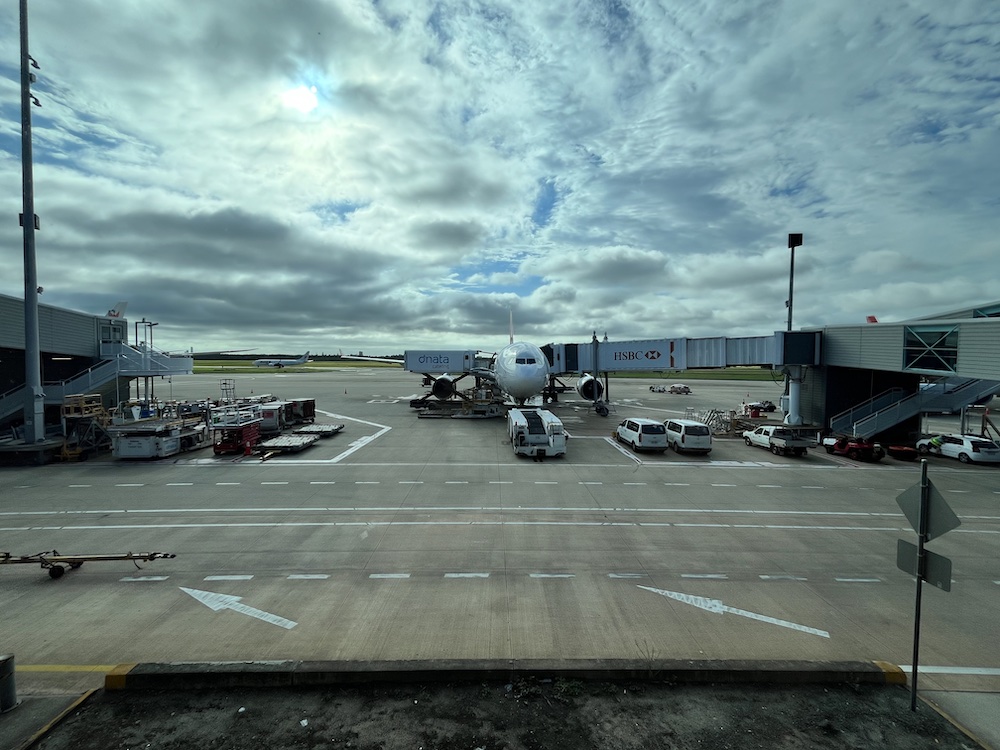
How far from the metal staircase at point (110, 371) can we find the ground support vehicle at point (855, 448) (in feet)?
135

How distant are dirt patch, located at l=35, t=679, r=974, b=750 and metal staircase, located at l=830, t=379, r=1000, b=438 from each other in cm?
2868

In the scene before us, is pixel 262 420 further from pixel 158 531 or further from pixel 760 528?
pixel 760 528

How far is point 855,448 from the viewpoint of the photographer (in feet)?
85.8

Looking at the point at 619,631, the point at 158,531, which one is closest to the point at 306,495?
the point at 158,531

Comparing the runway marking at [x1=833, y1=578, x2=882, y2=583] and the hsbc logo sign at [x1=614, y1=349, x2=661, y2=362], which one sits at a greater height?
the hsbc logo sign at [x1=614, y1=349, x2=661, y2=362]

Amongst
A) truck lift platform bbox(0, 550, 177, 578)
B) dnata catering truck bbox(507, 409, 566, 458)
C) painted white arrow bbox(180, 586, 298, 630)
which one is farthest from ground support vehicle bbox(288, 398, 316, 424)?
painted white arrow bbox(180, 586, 298, 630)

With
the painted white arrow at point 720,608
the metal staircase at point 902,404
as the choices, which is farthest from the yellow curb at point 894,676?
the metal staircase at point 902,404

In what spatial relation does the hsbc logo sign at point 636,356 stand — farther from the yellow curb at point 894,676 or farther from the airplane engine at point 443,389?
the yellow curb at point 894,676

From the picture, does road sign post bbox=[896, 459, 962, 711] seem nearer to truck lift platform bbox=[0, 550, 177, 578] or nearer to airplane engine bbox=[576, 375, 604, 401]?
truck lift platform bbox=[0, 550, 177, 578]

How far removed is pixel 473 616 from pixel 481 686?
2.78 metres

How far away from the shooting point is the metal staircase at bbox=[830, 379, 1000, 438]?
92.6 ft

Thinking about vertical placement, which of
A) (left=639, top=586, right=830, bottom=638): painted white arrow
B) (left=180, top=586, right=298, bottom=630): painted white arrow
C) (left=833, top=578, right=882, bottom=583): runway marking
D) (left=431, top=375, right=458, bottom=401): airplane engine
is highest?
(left=431, top=375, right=458, bottom=401): airplane engine

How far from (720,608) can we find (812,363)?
28.5 m

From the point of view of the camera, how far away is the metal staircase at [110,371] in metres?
28.8
